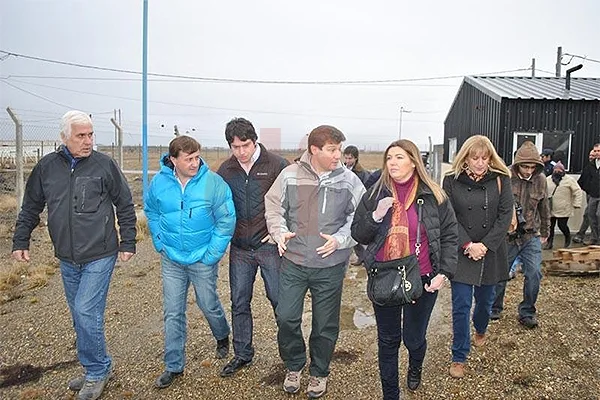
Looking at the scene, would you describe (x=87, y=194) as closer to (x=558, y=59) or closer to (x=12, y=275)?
(x=12, y=275)

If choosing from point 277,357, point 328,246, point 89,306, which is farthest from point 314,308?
point 89,306

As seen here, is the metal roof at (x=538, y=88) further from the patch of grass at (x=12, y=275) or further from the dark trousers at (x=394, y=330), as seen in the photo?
the patch of grass at (x=12, y=275)

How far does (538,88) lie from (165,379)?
38.8ft

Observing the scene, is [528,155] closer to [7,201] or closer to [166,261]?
[166,261]

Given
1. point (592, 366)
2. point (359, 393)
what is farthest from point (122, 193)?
point (592, 366)

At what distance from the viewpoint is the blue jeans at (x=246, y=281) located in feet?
11.8

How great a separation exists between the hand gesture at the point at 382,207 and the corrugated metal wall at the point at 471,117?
865cm

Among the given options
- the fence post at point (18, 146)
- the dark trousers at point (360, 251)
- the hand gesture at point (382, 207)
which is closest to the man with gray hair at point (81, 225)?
the dark trousers at point (360, 251)

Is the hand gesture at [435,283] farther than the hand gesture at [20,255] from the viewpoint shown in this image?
No

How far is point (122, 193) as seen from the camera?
3.53 m

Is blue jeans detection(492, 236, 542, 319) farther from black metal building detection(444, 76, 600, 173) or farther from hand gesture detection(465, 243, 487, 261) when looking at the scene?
black metal building detection(444, 76, 600, 173)

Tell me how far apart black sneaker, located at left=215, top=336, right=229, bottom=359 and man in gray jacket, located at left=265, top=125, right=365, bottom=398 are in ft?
2.34

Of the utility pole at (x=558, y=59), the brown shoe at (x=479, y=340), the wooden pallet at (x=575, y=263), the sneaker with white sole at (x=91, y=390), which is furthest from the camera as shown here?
the utility pole at (x=558, y=59)

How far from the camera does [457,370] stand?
11.7ft
